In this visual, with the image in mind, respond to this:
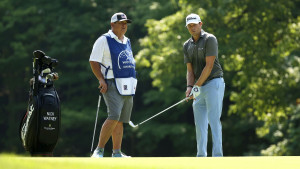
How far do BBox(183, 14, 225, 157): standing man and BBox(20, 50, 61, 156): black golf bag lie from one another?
156 centimetres

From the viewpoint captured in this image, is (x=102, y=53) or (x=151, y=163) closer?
(x=151, y=163)

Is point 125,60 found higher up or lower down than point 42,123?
higher up

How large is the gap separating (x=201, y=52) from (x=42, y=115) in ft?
6.13

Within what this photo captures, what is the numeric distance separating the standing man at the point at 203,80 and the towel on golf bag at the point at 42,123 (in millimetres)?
1552

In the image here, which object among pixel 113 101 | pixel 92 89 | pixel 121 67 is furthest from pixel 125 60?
pixel 92 89

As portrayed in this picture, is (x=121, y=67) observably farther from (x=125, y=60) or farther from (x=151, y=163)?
(x=151, y=163)

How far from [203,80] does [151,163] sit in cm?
262

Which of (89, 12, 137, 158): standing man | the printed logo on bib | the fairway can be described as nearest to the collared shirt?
(89, 12, 137, 158): standing man

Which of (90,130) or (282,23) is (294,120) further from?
(90,130)

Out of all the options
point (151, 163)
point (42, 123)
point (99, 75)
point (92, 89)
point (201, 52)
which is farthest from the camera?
point (92, 89)

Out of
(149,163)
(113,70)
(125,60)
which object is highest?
(125,60)

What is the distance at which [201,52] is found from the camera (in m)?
8.51

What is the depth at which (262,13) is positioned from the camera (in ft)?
66.2

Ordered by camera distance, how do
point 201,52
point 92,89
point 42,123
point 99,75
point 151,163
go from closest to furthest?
point 151,163, point 42,123, point 99,75, point 201,52, point 92,89
